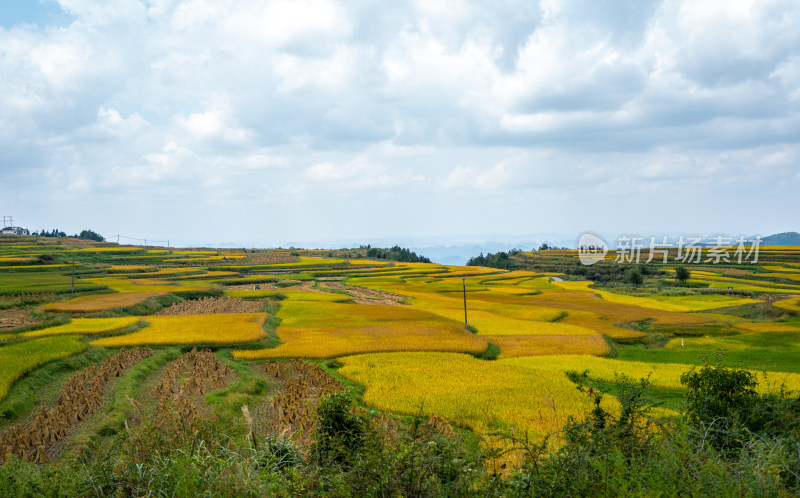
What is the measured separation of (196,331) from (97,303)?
1264cm

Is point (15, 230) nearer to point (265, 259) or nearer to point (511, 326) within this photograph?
point (265, 259)

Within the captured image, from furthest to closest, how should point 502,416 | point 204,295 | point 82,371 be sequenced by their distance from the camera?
point 204,295
point 82,371
point 502,416

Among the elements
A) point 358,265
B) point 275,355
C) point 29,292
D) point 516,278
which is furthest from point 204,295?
point 516,278

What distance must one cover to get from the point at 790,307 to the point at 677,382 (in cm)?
2940

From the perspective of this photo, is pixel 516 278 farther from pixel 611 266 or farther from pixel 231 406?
pixel 231 406

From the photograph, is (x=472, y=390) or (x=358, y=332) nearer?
(x=472, y=390)

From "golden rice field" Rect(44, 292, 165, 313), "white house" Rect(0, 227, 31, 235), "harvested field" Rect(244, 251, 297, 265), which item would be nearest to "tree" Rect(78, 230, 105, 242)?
"white house" Rect(0, 227, 31, 235)

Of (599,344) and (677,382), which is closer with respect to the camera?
(677,382)

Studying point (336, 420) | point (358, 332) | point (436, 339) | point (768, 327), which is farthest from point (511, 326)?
point (336, 420)

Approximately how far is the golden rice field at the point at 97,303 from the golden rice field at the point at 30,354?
32.4 ft

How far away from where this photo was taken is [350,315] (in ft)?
110

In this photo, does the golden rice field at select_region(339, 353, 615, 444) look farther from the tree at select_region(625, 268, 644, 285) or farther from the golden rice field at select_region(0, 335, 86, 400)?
the tree at select_region(625, 268, 644, 285)

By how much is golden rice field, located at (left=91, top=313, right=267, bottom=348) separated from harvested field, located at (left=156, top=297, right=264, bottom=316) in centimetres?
362

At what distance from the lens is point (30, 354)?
1795cm
